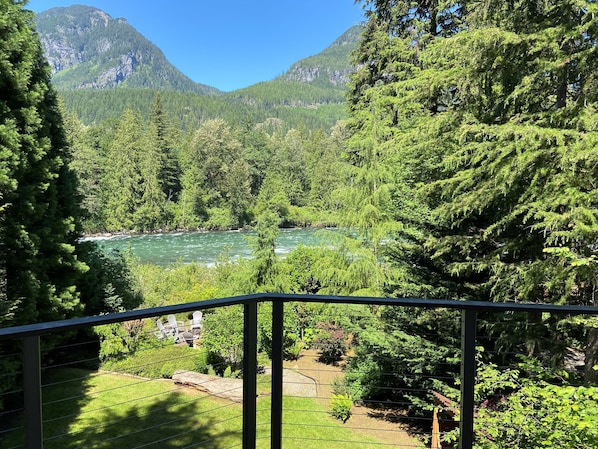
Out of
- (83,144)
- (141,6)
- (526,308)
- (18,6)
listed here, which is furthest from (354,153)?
(141,6)

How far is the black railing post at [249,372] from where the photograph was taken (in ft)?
4.88

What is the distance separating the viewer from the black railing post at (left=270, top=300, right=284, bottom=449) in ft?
4.97

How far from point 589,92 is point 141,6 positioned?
116ft

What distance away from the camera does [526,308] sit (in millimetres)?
1408

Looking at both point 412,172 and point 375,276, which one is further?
point 375,276

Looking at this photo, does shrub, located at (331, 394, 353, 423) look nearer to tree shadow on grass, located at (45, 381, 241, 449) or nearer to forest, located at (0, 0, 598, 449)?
forest, located at (0, 0, 598, 449)

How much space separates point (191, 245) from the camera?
2633 cm

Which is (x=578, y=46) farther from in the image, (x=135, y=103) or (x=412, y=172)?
(x=135, y=103)

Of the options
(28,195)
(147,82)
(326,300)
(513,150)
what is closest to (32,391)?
(326,300)

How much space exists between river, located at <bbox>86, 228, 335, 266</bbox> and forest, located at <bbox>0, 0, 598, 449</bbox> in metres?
7.83

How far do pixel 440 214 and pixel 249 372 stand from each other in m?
4.39

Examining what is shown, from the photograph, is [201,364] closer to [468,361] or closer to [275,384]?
[275,384]

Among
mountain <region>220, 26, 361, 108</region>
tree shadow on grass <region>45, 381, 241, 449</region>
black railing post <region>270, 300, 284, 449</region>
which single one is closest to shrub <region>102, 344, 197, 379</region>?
tree shadow on grass <region>45, 381, 241, 449</region>

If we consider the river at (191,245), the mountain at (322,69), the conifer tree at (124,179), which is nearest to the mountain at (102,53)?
the mountain at (322,69)
